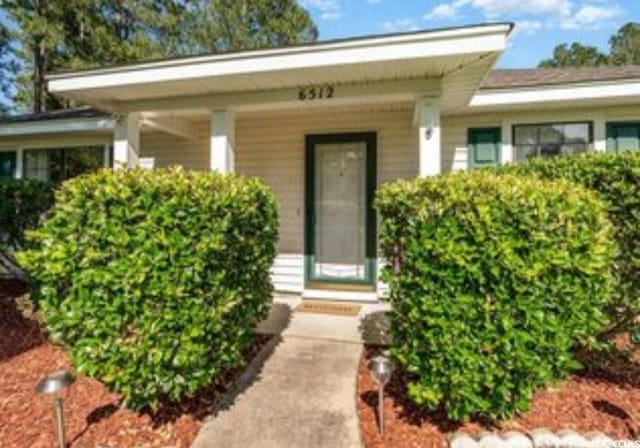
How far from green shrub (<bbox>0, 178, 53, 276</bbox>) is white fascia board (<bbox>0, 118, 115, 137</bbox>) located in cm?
201

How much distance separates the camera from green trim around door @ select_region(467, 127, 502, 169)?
19.1 feet

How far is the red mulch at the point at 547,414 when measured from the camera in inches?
110

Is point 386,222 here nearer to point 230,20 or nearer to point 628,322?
point 628,322

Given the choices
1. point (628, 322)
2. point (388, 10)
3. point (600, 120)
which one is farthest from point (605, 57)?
point (628, 322)

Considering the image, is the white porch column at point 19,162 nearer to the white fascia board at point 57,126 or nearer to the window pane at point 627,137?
the white fascia board at point 57,126

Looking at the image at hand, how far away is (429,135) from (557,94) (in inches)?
79.2

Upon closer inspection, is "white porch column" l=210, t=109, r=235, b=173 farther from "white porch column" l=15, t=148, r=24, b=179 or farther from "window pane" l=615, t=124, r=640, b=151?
"white porch column" l=15, t=148, r=24, b=179

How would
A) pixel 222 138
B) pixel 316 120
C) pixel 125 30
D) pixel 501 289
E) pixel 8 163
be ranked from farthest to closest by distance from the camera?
pixel 125 30
pixel 8 163
pixel 316 120
pixel 222 138
pixel 501 289

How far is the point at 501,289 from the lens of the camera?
2527 millimetres

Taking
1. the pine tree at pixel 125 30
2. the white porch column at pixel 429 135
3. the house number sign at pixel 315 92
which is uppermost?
the pine tree at pixel 125 30

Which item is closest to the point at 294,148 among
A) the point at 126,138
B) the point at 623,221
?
A: the point at 126,138

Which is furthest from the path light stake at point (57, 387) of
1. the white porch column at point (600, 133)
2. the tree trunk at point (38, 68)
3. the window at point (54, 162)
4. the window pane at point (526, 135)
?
the tree trunk at point (38, 68)

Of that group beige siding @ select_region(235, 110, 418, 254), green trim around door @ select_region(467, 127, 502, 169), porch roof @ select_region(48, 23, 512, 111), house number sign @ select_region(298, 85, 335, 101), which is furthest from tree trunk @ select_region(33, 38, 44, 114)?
green trim around door @ select_region(467, 127, 502, 169)

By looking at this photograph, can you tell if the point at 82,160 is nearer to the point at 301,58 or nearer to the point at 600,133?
the point at 301,58
